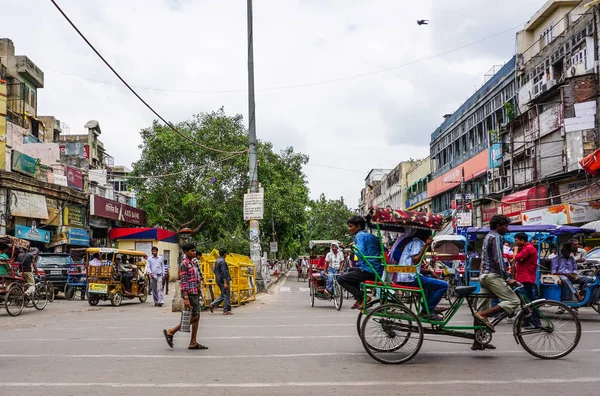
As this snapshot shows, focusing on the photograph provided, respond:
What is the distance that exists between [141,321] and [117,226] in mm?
28592

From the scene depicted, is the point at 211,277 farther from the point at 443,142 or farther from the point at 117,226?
the point at 443,142

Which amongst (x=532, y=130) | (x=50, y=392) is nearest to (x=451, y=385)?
(x=50, y=392)

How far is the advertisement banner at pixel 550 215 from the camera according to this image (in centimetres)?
2595

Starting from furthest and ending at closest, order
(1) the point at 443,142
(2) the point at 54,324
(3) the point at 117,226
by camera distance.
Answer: (1) the point at 443,142 → (3) the point at 117,226 → (2) the point at 54,324

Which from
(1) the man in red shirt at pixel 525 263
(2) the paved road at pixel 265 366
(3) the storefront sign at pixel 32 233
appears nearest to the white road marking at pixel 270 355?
(2) the paved road at pixel 265 366

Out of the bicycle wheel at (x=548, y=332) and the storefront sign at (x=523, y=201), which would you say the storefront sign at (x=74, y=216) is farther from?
the bicycle wheel at (x=548, y=332)

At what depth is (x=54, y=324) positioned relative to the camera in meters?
13.9

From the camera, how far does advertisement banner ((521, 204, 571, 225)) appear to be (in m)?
26.0

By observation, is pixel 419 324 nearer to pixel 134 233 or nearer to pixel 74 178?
pixel 74 178

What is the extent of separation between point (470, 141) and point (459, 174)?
3.21 m

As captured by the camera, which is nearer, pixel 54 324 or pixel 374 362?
pixel 374 362

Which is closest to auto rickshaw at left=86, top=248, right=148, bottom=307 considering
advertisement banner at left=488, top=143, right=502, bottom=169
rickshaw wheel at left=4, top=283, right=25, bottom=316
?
rickshaw wheel at left=4, top=283, right=25, bottom=316

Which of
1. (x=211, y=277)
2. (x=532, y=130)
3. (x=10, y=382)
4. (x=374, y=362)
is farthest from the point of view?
(x=532, y=130)

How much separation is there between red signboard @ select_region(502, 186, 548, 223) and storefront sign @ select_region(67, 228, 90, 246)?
23.4 meters
